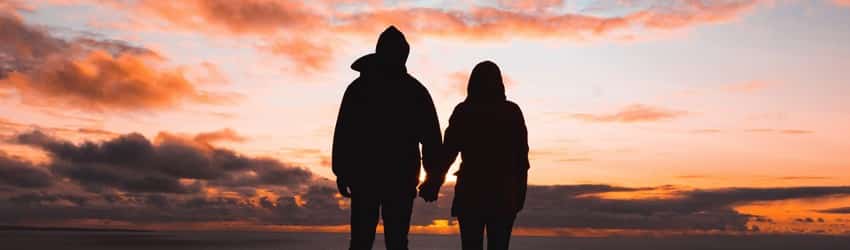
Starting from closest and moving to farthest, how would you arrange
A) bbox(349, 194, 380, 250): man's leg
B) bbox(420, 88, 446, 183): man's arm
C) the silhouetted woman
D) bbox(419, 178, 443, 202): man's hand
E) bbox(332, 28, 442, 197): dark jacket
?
bbox(332, 28, 442, 197): dark jacket < bbox(349, 194, 380, 250): man's leg < bbox(420, 88, 446, 183): man's arm < bbox(419, 178, 443, 202): man's hand < the silhouetted woman

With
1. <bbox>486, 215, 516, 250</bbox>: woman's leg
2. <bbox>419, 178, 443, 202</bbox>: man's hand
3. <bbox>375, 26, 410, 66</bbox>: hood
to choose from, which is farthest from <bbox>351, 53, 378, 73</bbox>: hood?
<bbox>486, 215, 516, 250</bbox>: woman's leg

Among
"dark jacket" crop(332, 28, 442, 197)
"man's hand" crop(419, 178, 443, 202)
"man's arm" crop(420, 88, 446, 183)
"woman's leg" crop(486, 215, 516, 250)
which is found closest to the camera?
"dark jacket" crop(332, 28, 442, 197)

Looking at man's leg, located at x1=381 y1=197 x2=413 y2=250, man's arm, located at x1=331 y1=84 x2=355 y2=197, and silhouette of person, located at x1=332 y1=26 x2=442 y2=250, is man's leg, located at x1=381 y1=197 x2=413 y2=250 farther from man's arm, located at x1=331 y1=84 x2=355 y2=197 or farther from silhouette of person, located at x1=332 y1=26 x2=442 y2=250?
man's arm, located at x1=331 y1=84 x2=355 y2=197

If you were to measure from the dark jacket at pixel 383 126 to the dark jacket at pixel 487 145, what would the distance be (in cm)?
99

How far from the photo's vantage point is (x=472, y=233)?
12.5 m

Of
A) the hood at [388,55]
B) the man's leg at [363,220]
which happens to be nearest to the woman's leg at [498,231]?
the man's leg at [363,220]

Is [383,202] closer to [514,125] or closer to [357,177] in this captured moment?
[357,177]

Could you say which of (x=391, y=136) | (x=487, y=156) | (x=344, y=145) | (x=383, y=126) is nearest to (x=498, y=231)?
(x=487, y=156)

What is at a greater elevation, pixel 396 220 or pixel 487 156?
pixel 487 156

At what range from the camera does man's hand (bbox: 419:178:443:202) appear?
39.7ft

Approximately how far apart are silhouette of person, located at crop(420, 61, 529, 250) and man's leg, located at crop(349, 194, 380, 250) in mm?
1062

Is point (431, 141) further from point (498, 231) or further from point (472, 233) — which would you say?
point (498, 231)

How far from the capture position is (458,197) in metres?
12.7

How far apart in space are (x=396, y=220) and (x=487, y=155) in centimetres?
192
